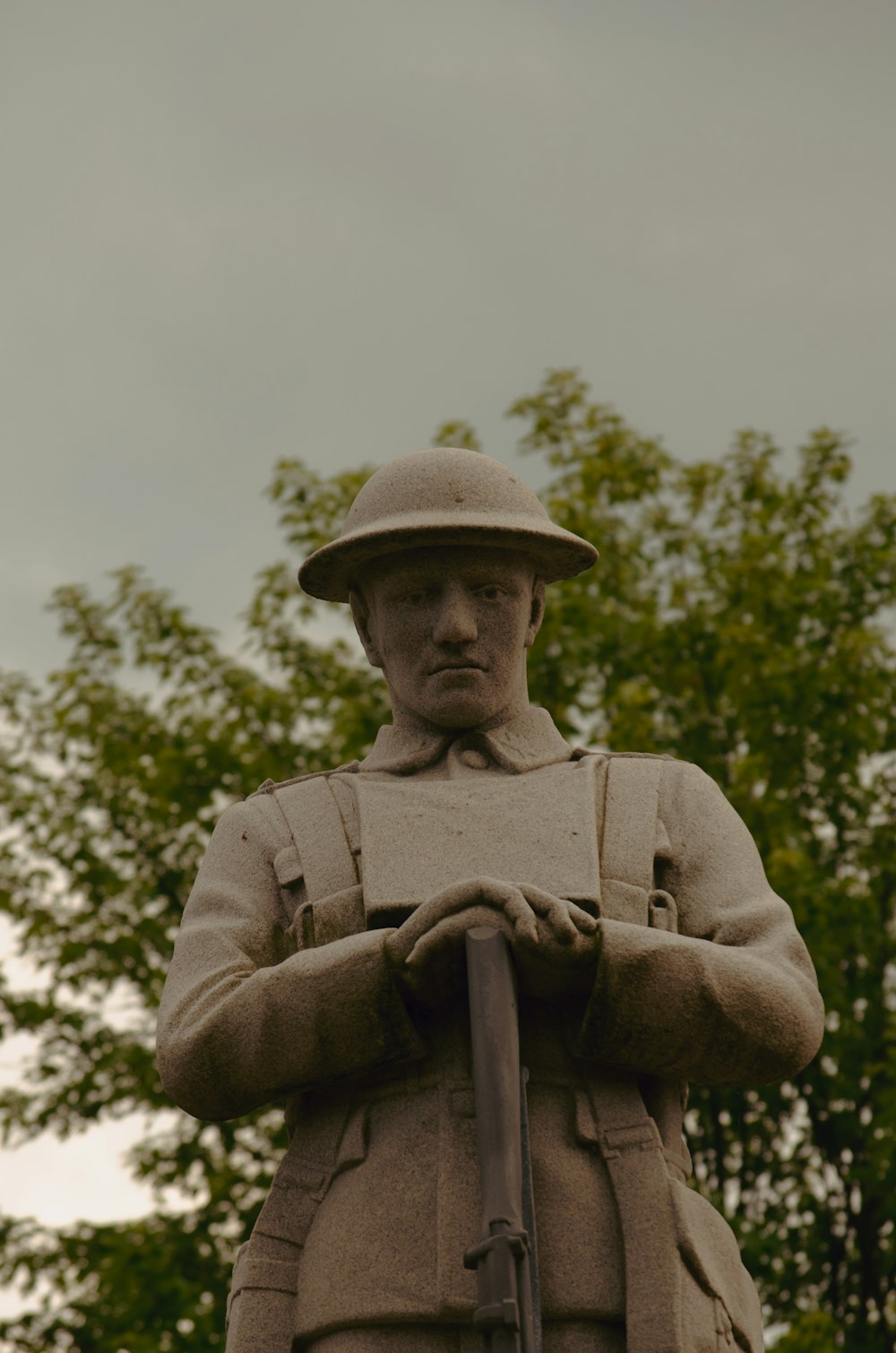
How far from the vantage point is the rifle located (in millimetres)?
5520

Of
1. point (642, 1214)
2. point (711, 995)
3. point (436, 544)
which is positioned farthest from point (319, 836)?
point (642, 1214)

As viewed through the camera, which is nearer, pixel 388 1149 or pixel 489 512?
pixel 388 1149

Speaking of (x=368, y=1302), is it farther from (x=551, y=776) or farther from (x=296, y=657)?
(x=296, y=657)

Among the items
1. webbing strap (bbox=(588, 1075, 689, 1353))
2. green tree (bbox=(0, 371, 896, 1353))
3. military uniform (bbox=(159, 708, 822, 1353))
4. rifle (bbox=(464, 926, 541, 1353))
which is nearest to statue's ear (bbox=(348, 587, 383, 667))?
military uniform (bbox=(159, 708, 822, 1353))

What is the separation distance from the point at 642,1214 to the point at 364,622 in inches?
88.5

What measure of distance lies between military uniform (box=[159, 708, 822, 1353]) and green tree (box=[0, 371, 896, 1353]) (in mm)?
10212

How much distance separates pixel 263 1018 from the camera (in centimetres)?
630

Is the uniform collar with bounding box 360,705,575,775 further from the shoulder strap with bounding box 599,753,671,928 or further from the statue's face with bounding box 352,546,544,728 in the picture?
the shoulder strap with bounding box 599,753,671,928

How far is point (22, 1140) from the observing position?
19203mm

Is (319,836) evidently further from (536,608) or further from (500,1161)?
(500,1161)

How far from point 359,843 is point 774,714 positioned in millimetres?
13026

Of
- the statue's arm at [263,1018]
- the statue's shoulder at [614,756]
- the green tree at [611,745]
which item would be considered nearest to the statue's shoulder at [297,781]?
the statue's arm at [263,1018]

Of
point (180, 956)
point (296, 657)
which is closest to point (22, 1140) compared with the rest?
point (296, 657)

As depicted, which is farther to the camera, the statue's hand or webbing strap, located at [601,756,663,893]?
webbing strap, located at [601,756,663,893]
